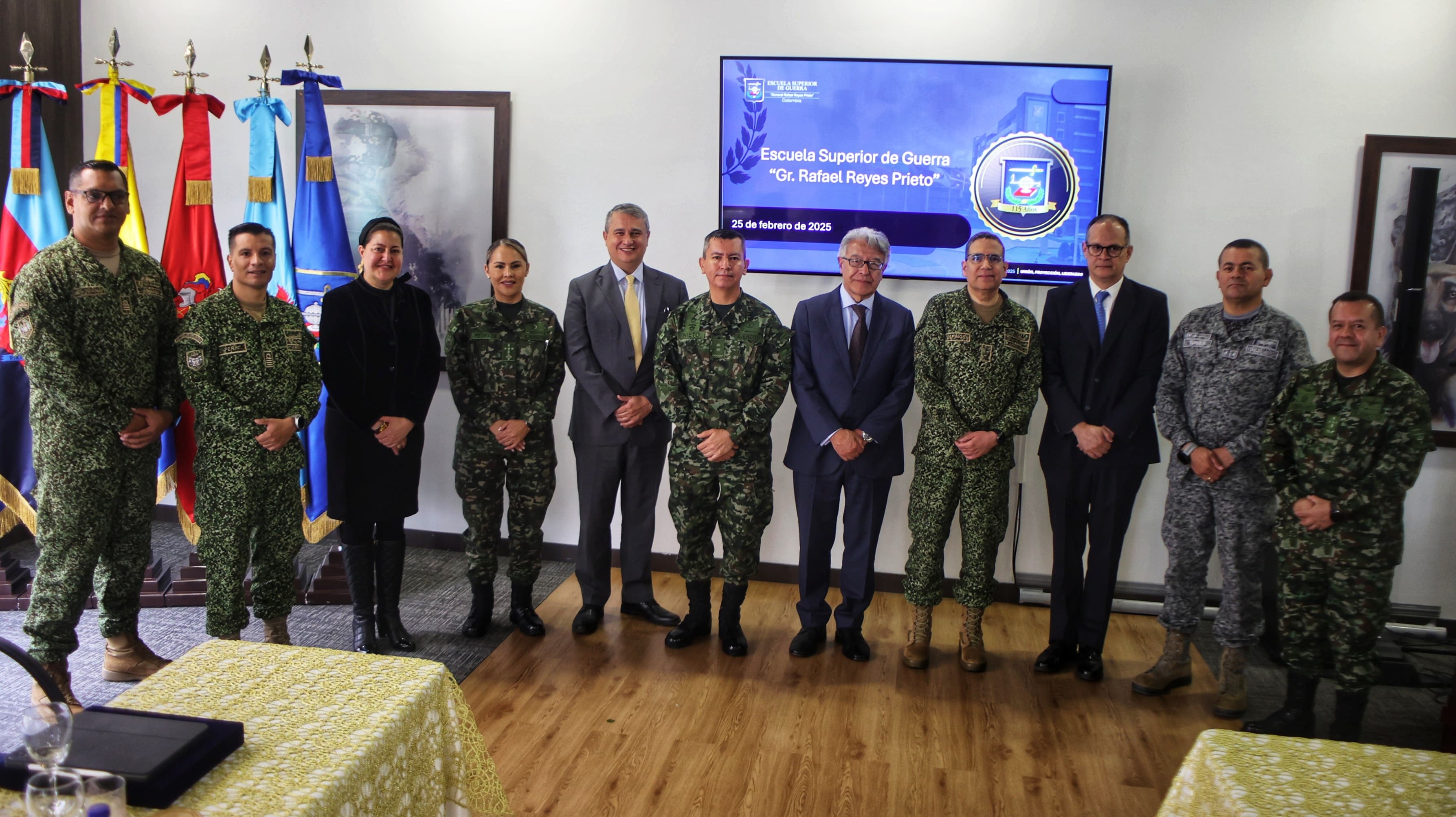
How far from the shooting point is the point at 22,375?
403 cm

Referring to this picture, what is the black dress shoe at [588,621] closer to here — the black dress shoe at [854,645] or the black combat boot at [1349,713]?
the black dress shoe at [854,645]

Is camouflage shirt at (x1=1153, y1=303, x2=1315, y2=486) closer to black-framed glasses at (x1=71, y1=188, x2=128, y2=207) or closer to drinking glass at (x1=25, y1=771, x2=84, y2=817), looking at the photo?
drinking glass at (x1=25, y1=771, x2=84, y2=817)

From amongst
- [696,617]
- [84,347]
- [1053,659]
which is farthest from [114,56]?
[1053,659]

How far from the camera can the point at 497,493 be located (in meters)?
3.80

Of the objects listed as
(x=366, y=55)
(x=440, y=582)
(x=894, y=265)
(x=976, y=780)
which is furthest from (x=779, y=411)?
(x=366, y=55)

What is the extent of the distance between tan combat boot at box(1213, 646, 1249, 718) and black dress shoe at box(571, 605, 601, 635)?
236cm

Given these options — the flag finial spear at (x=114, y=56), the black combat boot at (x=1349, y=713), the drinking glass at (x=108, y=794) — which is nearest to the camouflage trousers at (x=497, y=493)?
the flag finial spear at (x=114, y=56)

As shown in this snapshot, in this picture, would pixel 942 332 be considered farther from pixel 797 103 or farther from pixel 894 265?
pixel 797 103

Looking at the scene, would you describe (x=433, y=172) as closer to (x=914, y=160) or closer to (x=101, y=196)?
(x=101, y=196)

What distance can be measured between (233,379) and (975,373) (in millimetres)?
2593

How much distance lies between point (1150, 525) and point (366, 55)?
4.44m

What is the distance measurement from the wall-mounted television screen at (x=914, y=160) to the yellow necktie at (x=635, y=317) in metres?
0.80

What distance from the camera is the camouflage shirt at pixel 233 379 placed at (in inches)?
122

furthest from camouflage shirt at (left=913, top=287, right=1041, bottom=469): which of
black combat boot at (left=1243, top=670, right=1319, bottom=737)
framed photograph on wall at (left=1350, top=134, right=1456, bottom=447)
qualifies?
framed photograph on wall at (left=1350, top=134, right=1456, bottom=447)
